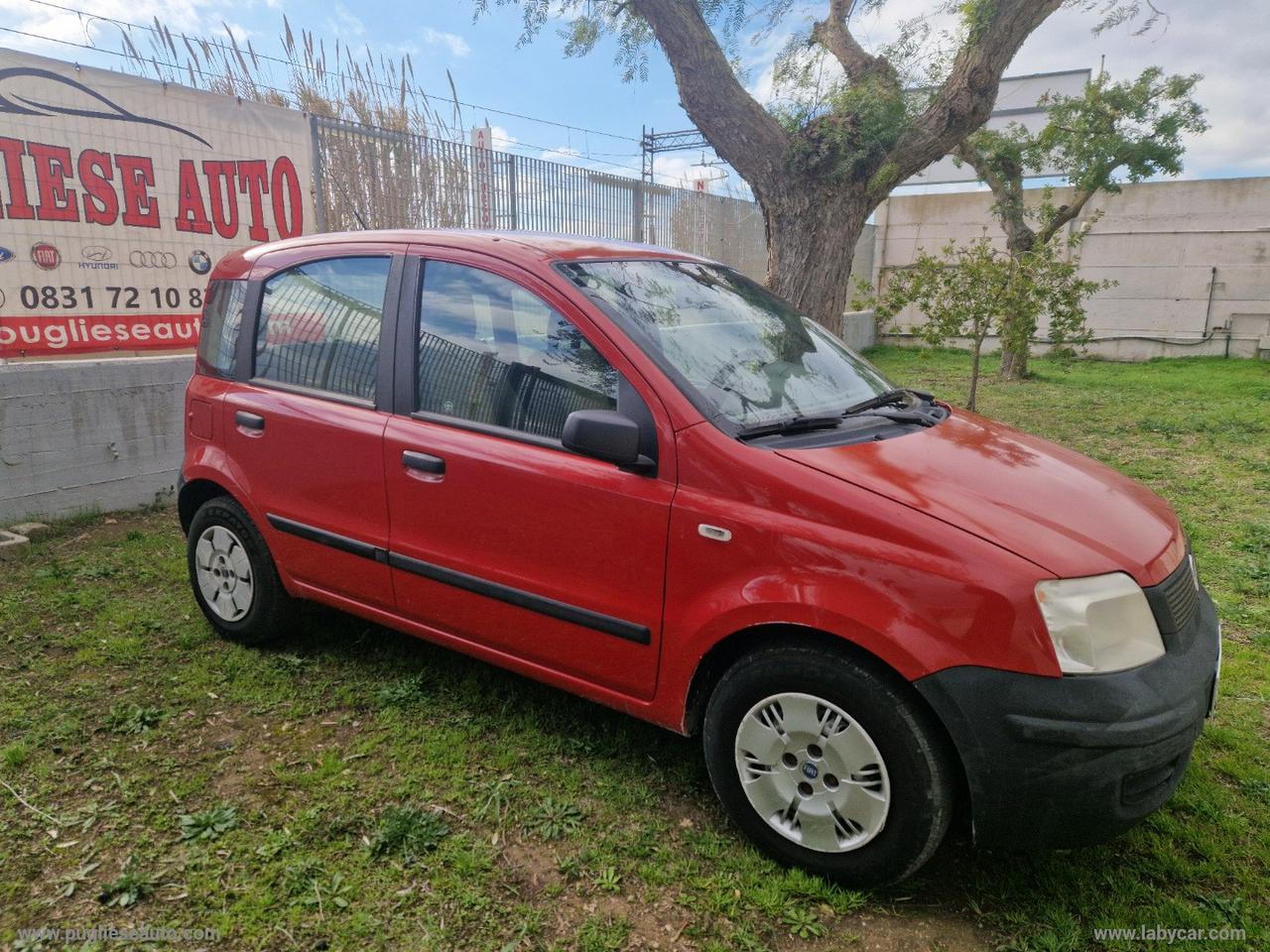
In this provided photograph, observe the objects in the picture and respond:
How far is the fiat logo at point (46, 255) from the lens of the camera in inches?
213

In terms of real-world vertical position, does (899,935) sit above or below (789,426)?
below

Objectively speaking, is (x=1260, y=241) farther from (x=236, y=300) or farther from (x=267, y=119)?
(x=236, y=300)

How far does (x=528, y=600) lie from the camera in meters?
2.77

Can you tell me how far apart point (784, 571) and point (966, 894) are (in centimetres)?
108

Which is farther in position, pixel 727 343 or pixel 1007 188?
pixel 1007 188

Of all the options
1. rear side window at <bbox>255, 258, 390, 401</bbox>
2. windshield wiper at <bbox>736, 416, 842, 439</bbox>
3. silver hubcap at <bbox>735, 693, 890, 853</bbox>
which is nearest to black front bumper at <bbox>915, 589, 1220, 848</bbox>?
silver hubcap at <bbox>735, 693, 890, 853</bbox>

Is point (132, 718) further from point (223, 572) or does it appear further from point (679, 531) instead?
point (679, 531)

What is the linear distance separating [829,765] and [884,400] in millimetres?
1389

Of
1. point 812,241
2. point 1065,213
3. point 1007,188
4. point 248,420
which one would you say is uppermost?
point 1007,188

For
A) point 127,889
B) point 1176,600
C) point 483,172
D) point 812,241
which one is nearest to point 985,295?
point 812,241

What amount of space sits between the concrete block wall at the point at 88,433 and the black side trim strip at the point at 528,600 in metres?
3.60

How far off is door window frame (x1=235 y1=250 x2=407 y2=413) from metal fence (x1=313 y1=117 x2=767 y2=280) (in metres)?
2.82

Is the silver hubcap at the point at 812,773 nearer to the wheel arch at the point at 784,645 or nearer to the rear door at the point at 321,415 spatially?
the wheel arch at the point at 784,645

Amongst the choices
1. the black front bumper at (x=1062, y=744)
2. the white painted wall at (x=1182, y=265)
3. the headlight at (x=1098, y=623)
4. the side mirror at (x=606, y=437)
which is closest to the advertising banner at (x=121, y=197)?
the side mirror at (x=606, y=437)
